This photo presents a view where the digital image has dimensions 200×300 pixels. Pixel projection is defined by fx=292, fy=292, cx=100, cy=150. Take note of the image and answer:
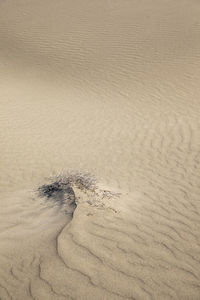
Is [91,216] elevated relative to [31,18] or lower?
lower

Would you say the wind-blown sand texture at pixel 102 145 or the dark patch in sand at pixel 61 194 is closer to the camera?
the wind-blown sand texture at pixel 102 145

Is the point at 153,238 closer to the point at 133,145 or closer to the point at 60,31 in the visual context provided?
the point at 133,145

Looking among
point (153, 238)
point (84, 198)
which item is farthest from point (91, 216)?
point (153, 238)

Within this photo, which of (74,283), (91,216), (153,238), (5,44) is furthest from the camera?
(5,44)

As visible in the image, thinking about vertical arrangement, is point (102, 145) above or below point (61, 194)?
above

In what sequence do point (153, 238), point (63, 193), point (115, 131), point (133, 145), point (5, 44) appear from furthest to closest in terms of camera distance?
1. point (5, 44)
2. point (115, 131)
3. point (133, 145)
4. point (63, 193)
5. point (153, 238)

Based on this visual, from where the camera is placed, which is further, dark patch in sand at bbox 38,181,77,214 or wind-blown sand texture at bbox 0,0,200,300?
dark patch in sand at bbox 38,181,77,214

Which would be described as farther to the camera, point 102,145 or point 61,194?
point 102,145

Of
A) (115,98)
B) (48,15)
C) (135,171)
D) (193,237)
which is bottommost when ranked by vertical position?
(193,237)
